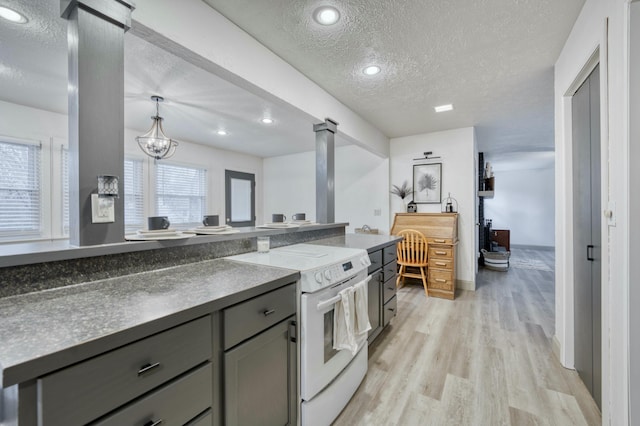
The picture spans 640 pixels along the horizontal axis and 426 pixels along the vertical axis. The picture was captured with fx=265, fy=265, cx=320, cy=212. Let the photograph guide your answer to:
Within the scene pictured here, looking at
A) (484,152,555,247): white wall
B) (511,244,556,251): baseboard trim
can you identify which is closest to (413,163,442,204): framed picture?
(484,152,555,247): white wall

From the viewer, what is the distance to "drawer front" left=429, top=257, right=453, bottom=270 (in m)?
3.73

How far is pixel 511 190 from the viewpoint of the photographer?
26.5 feet

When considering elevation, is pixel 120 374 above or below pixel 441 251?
above

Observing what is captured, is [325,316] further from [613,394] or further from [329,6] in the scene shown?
[329,6]

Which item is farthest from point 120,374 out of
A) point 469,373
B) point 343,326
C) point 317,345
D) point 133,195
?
point 133,195

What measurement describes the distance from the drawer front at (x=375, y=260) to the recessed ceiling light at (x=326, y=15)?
68.7 inches

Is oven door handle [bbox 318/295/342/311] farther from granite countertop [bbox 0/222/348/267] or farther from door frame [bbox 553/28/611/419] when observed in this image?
door frame [bbox 553/28/611/419]

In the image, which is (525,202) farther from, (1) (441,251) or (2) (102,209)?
(2) (102,209)

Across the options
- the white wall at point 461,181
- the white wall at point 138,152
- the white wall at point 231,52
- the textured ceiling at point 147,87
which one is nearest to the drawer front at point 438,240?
the white wall at point 461,181

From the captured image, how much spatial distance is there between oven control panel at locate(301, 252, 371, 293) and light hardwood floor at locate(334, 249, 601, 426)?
0.85 m

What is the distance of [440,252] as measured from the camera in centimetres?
380

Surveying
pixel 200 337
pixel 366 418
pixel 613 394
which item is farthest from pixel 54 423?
pixel 613 394

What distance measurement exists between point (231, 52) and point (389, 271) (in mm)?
2292

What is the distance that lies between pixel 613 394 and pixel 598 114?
1.51 meters
